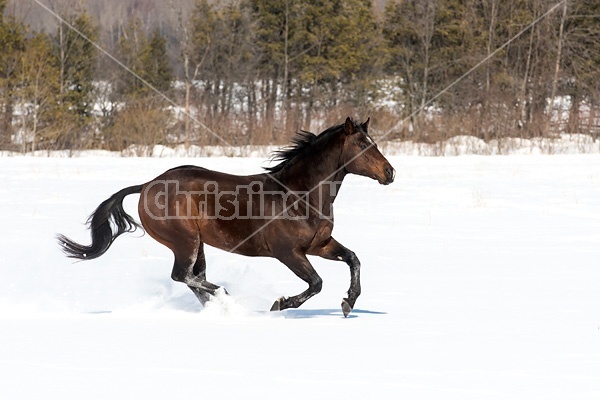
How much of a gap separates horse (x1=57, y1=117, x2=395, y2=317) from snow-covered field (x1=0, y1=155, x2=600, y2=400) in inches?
16.9

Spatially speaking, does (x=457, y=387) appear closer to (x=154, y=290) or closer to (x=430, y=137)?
(x=154, y=290)

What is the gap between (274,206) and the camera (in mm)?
6297

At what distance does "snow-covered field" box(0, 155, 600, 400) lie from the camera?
396 cm

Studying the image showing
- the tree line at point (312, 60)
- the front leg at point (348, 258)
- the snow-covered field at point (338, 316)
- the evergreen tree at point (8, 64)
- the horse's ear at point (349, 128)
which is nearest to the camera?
the snow-covered field at point (338, 316)

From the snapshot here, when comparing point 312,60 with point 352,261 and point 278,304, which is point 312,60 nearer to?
point 352,261

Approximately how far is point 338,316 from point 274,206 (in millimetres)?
964

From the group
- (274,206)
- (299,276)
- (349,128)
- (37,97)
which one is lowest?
(299,276)

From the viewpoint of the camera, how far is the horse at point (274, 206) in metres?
6.20

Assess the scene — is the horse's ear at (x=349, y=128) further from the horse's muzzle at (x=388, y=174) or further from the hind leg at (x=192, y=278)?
the hind leg at (x=192, y=278)

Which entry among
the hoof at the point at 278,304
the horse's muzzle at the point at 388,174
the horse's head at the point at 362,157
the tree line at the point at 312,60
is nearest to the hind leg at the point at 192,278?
the hoof at the point at 278,304

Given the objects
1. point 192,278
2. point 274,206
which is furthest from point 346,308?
point 192,278

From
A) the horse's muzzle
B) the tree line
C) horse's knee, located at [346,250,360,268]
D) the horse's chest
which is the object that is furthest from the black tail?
the tree line

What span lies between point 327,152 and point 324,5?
38.6 m

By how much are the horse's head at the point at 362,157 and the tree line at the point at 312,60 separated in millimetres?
25048
